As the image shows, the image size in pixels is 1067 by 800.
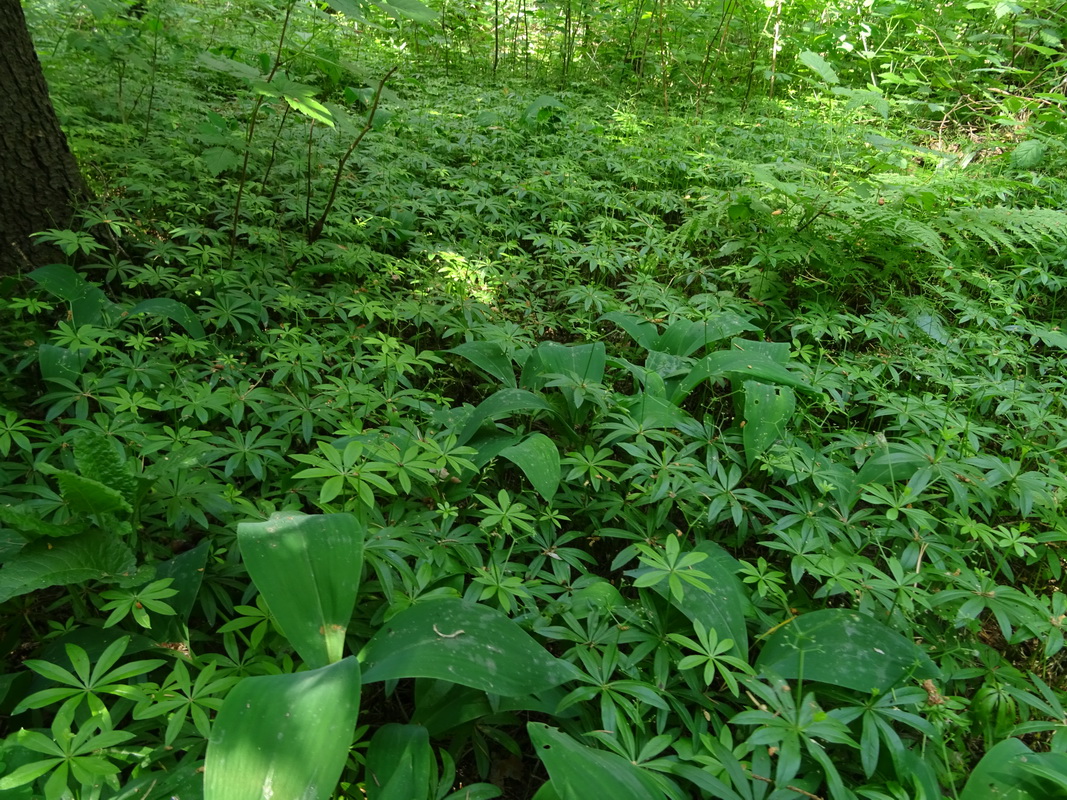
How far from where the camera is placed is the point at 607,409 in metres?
2.20

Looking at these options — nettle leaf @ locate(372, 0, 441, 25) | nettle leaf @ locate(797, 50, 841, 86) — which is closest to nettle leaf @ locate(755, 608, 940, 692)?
nettle leaf @ locate(372, 0, 441, 25)

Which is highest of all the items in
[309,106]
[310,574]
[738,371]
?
[309,106]

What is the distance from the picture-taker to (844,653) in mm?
1473


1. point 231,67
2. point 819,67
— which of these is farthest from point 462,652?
point 819,67

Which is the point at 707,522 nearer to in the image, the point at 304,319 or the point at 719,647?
the point at 719,647

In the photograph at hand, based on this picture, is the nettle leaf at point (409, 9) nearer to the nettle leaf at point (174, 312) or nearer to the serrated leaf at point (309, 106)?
the serrated leaf at point (309, 106)

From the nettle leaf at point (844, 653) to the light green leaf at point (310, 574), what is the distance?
37.6 inches

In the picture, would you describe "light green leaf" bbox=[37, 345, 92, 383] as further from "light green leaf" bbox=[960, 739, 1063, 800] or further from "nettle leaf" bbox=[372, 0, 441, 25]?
"light green leaf" bbox=[960, 739, 1063, 800]

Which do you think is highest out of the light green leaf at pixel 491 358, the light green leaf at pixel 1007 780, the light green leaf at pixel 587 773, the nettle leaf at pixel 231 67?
the nettle leaf at pixel 231 67

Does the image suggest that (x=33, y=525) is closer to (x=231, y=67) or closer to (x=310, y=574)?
(x=310, y=574)

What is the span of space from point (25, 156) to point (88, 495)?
197 cm

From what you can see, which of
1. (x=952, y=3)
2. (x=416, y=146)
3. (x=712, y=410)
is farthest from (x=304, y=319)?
(x=952, y=3)

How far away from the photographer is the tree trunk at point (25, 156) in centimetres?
244

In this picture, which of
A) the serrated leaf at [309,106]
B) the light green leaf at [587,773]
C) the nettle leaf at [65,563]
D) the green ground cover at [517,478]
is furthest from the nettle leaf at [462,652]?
the serrated leaf at [309,106]
